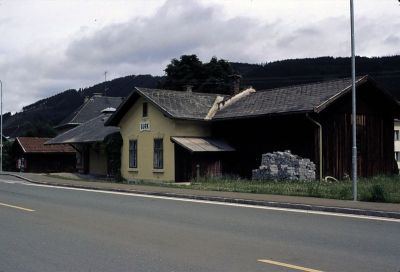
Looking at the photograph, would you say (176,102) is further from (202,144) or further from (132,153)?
(132,153)

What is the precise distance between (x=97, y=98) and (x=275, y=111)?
4812cm

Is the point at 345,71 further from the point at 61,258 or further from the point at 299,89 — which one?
the point at 61,258

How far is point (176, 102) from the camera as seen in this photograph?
32406 millimetres

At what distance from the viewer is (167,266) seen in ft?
25.4

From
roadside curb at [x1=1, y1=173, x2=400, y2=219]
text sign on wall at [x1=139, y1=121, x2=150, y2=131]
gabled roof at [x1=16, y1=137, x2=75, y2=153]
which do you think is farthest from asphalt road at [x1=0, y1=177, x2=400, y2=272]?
gabled roof at [x1=16, y1=137, x2=75, y2=153]

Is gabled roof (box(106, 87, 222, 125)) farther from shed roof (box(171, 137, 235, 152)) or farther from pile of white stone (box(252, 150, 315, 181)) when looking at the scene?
pile of white stone (box(252, 150, 315, 181))

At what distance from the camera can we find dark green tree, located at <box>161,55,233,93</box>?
70.0 meters

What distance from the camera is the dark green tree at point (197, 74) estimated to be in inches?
2756

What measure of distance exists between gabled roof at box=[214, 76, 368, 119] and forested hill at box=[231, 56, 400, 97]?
3565cm

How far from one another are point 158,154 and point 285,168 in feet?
28.8

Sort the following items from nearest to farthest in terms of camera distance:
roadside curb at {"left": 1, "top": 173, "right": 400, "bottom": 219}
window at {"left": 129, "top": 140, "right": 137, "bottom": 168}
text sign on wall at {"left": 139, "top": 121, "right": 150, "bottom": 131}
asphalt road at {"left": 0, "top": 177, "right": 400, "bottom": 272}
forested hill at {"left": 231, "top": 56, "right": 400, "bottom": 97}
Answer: asphalt road at {"left": 0, "top": 177, "right": 400, "bottom": 272}
roadside curb at {"left": 1, "top": 173, "right": 400, "bottom": 219}
text sign on wall at {"left": 139, "top": 121, "right": 150, "bottom": 131}
window at {"left": 129, "top": 140, "right": 137, "bottom": 168}
forested hill at {"left": 231, "top": 56, "right": 400, "bottom": 97}

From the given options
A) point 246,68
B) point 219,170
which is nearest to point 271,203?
point 219,170

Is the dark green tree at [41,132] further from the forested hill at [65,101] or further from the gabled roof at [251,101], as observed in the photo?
the gabled roof at [251,101]

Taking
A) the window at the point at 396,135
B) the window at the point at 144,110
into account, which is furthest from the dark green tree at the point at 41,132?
the window at the point at 144,110
